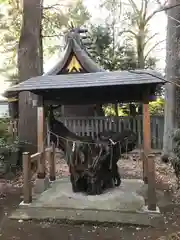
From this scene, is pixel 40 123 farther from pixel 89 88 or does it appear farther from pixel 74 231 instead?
pixel 74 231

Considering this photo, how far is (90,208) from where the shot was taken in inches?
191

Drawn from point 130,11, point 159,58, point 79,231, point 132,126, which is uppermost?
point 130,11

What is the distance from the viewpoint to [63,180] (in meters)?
6.74

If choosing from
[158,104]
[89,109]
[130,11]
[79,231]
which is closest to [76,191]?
[79,231]

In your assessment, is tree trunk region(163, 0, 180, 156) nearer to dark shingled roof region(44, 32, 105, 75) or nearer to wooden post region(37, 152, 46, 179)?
dark shingled roof region(44, 32, 105, 75)

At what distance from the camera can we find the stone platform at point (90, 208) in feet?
14.7

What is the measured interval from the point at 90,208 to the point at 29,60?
16.7 feet

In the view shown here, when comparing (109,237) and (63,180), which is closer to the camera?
(109,237)

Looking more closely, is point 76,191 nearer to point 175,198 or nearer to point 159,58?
point 175,198

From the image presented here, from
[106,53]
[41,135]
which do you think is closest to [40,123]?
[41,135]

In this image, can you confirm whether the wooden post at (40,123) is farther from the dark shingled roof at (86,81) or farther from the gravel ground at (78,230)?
the gravel ground at (78,230)

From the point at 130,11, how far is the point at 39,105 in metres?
13.2

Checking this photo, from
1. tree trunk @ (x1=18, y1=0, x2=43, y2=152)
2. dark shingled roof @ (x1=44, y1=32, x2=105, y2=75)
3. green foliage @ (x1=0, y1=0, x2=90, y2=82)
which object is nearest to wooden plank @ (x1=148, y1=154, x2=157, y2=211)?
dark shingled roof @ (x1=44, y1=32, x2=105, y2=75)

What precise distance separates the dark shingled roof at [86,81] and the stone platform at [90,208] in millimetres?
2031
